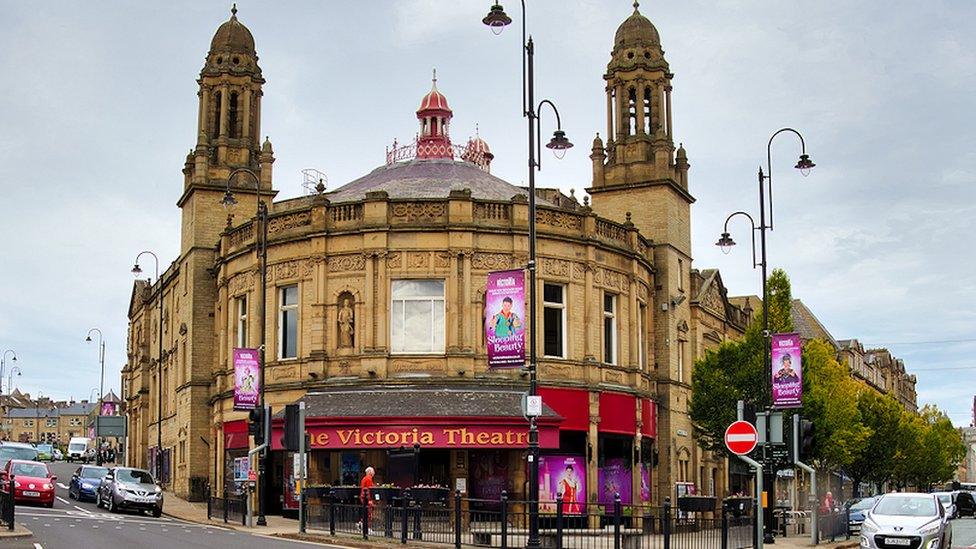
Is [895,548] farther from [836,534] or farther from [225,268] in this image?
[225,268]

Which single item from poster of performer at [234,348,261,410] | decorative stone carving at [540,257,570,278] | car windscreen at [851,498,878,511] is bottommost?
car windscreen at [851,498,878,511]

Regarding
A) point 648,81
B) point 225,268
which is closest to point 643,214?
point 648,81

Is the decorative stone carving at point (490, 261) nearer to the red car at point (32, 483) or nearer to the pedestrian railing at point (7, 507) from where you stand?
the red car at point (32, 483)

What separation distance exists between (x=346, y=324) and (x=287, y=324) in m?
3.08

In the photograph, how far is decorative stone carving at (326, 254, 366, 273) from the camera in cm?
4047

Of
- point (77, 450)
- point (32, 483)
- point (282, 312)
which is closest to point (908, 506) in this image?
point (282, 312)

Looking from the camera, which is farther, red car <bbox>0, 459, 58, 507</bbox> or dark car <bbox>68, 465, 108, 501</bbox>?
dark car <bbox>68, 465, 108, 501</bbox>

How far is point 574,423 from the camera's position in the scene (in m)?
40.8

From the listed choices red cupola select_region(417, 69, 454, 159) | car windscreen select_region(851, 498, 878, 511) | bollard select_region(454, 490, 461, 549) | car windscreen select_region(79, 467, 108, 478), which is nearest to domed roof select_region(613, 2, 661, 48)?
red cupola select_region(417, 69, 454, 159)

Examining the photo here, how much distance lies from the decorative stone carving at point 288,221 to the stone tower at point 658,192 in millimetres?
13345

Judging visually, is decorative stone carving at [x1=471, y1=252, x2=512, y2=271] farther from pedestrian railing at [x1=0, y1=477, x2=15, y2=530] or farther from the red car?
pedestrian railing at [x1=0, y1=477, x2=15, y2=530]

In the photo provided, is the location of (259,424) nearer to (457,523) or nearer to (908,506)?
(457,523)

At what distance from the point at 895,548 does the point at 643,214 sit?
25.2 meters

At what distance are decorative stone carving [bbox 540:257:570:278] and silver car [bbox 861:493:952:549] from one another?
16.1m
